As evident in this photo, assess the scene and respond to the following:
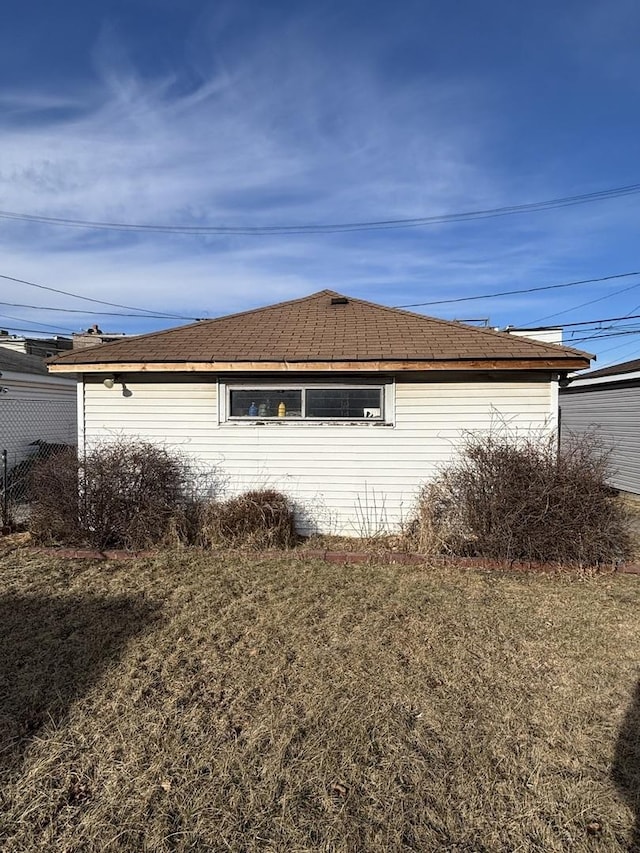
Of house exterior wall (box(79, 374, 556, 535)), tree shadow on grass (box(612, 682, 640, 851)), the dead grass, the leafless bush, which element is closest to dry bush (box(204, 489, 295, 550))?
house exterior wall (box(79, 374, 556, 535))

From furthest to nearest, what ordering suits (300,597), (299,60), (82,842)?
(299,60) → (300,597) → (82,842)

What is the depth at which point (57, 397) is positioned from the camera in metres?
14.0

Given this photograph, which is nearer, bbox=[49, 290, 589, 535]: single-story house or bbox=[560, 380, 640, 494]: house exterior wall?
bbox=[49, 290, 589, 535]: single-story house

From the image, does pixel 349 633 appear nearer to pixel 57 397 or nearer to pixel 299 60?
pixel 299 60

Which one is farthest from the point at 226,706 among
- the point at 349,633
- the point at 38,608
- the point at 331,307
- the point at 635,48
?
the point at 635,48

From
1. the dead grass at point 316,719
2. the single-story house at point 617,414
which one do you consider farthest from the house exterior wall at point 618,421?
the dead grass at point 316,719

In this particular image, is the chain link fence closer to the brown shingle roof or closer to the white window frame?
the brown shingle roof

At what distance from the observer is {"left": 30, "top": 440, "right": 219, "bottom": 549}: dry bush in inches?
237

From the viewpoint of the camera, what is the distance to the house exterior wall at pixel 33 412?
11.4 m

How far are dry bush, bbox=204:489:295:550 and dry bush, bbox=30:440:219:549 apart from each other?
370mm

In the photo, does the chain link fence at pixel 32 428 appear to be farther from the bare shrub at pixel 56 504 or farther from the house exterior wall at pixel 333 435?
the house exterior wall at pixel 333 435

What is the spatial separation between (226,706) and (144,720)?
0.47 m

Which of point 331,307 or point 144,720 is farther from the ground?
point 331,307

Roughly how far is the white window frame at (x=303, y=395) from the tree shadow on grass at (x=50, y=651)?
3.11 metres
